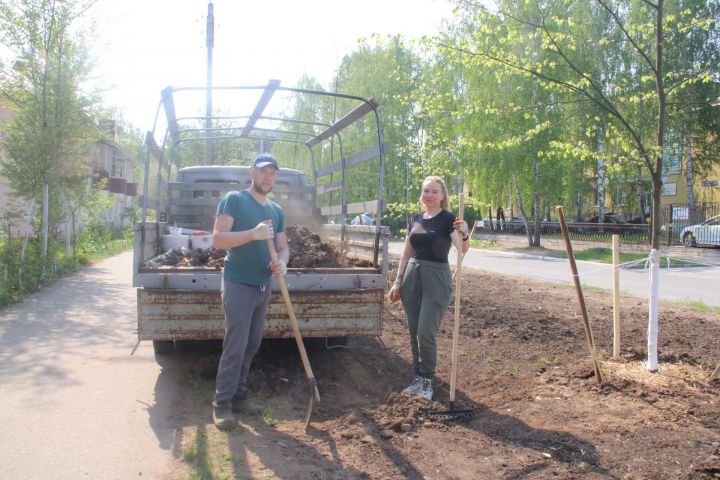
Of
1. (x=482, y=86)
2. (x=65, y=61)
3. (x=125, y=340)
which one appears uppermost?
(x=482, y=86)

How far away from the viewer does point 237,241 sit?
13.5 ft

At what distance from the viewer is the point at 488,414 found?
449 cm

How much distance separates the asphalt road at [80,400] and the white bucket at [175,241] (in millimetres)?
1138

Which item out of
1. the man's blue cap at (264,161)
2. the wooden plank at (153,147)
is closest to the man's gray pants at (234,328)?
the man's blue cap at (264,161)

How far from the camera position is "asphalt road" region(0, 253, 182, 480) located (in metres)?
3.63

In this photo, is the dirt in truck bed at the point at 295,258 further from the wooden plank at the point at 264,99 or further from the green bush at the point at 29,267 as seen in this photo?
the green bush at the point at 29,267

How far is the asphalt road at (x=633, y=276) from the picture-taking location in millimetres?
12016

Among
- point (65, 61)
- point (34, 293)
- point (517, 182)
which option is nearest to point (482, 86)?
point (517, 182)

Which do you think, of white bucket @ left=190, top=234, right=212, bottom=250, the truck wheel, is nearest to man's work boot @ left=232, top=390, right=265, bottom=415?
the truck wheel

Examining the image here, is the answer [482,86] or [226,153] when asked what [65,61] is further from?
[482,86]

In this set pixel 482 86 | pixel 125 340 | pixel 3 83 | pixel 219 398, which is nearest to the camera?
pixel 219 398

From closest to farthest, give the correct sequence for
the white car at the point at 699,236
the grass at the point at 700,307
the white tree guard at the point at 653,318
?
1. the white tree guard at the point at 653,318
2. the grass at the point at 700,307
3. the white car at the point at 699,236

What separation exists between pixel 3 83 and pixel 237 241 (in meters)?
11.5

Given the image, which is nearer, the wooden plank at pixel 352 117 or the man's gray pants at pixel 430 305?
the man's gray pants at pixel 430 305
